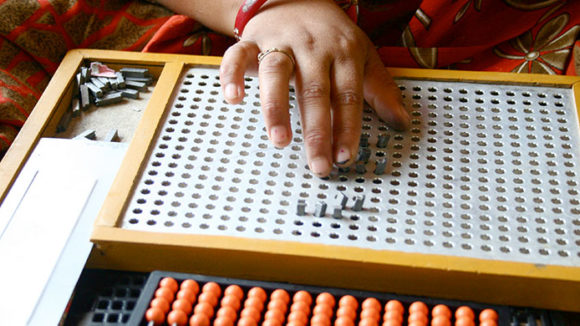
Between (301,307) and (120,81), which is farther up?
(120,81)

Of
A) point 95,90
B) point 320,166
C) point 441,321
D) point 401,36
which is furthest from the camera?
point 401,36

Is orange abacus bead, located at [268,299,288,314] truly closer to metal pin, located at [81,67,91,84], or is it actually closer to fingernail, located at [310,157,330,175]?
fingernail, located at [310,157,330,175]

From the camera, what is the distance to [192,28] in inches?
39.0

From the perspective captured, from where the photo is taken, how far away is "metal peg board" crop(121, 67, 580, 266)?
60 centimetres

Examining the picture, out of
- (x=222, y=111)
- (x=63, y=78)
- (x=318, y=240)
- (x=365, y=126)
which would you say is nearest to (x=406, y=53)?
(x=365, y=126)

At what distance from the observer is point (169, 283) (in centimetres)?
57

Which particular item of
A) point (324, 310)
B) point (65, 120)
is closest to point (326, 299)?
point (324, 310)

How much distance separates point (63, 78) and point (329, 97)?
1.52 feet

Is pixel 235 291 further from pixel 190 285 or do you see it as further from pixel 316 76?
pixel 316 76

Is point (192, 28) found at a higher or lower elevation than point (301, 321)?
higher

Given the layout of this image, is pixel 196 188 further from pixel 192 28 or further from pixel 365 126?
pixel 192 28

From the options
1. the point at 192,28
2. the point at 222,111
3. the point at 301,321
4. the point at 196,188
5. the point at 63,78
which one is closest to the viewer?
the point at 301,321

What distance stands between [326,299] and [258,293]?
74 millimetres

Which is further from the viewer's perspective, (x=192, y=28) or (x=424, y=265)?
(x=192, y=28)
